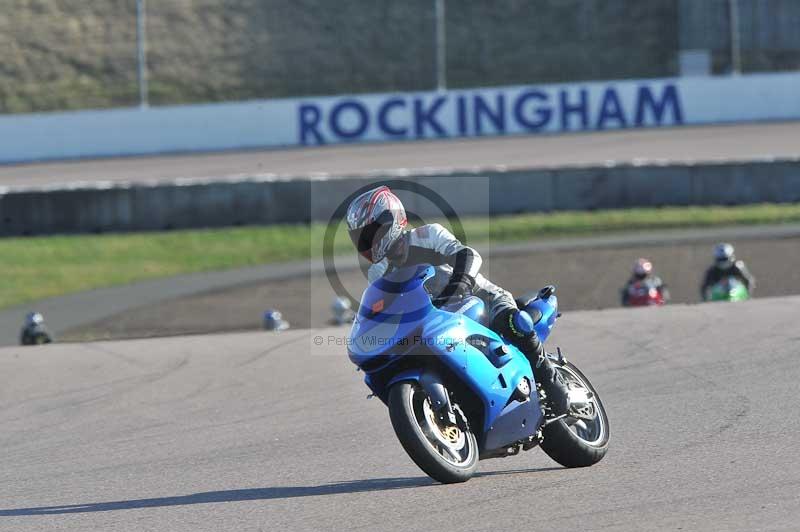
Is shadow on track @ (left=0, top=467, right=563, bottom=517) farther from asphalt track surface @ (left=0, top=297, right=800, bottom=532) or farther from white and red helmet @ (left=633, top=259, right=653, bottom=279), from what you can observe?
white and red helmet @ (left=633, top=259, right=653, bottom=279)

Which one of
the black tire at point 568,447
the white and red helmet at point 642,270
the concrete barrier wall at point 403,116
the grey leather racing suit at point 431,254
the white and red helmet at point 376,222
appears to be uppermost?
the concrete barrier wall at point 403,116

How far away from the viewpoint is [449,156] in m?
29.3

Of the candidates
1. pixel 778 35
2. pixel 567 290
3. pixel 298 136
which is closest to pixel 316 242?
pixel 567 290

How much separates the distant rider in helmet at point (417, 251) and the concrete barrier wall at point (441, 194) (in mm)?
16290

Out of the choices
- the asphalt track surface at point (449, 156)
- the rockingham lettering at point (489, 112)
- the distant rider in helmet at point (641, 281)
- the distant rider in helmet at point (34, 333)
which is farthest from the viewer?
the rockingham lettering at point (489, 112)

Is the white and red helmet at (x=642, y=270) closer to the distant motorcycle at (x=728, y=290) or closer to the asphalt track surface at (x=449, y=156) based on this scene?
the distant motorcycle at (x=728, y=290)

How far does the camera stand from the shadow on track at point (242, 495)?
5.66 meters

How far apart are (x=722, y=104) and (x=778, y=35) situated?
6577mm

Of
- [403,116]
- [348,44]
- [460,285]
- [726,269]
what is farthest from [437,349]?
[348,44]

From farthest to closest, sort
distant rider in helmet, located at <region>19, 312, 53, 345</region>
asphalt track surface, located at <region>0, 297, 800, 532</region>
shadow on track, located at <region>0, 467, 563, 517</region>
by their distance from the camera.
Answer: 1. distant rider in helmet, located at <region>19, 312, 53, 345</region>
2. shadow on track, located at <region>0, 467, 563, 517</region>
3. asphalt track surface, located at <region>0, 297, 800, 532</region>

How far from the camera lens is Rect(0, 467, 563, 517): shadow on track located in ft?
18.6

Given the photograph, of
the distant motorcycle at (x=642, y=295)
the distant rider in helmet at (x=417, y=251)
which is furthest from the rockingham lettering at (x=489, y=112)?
the distant rider in helmet at (x=417, y=251)

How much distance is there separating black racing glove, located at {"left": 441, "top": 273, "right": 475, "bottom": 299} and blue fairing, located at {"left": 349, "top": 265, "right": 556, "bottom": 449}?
3.8 inches

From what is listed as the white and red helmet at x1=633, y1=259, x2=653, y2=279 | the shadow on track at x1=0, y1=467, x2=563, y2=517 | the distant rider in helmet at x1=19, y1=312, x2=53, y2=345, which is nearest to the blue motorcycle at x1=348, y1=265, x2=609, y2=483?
the shadow on track at x1=0, y1=467, x2=563, y2=517
